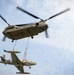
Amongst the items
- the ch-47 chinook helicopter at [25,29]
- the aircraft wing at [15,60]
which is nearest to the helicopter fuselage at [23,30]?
the ch-47 chinook helicopter at [25,29]

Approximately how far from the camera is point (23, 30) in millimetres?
71375

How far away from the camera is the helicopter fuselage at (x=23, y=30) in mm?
68250

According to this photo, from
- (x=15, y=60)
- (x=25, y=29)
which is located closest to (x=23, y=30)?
(x=25, y=29)

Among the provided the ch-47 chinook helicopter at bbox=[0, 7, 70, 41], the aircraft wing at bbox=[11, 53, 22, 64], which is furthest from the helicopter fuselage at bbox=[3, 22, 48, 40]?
the aircraft wing at bbox=[11, 53, 22, 64]

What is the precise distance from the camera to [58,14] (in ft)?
240

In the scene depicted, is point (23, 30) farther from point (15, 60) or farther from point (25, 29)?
point (15, 60)

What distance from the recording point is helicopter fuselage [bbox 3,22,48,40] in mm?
68250

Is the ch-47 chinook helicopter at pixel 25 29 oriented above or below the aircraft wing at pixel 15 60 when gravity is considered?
above

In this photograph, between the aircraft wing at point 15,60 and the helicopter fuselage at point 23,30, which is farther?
the aircraft wing at point 15,60

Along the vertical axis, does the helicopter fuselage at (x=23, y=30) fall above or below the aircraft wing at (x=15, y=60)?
above

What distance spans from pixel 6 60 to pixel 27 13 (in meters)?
42.1

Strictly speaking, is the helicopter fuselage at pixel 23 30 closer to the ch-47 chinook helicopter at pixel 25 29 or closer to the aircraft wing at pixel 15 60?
the ch-47 chinook helicopter at pixel 25 29

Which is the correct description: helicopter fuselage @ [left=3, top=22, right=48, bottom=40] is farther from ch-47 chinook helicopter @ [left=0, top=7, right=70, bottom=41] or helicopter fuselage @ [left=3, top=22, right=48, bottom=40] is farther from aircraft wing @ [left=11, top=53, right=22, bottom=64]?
aircraft wing @ [left=11, top=53, right=22, bottom=64]

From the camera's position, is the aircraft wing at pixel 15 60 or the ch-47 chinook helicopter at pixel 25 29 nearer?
the ch-47 chinook helicopter at pixel 25 29
